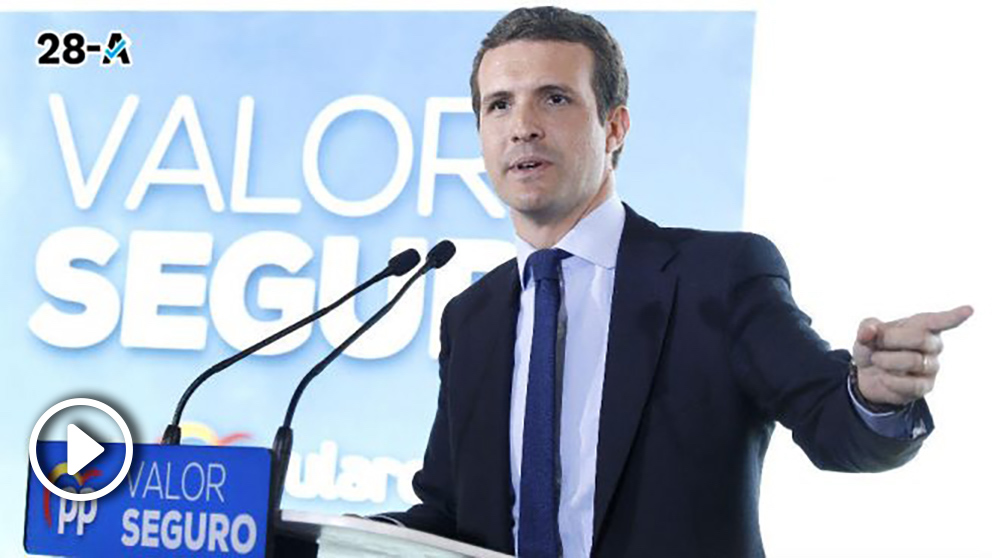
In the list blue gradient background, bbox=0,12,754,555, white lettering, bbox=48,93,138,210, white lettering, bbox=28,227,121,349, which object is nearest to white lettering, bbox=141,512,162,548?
blue gradient background, bbox=0,12,754,555

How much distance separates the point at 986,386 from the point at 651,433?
1.68 metres

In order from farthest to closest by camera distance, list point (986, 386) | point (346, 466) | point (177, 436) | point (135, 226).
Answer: point (135, 226)
point (346, 466)
point (986, 386)
point (177, 436)

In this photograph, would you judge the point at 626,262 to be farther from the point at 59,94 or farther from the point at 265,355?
the point at 59,94

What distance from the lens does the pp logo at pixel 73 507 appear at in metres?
1.57

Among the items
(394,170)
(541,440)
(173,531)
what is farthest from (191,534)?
(394,170)

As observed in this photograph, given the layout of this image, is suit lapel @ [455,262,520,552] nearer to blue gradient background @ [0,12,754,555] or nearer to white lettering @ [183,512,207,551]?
white lettering @ [183,512,207,551]

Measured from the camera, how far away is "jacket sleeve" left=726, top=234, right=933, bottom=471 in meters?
1.75

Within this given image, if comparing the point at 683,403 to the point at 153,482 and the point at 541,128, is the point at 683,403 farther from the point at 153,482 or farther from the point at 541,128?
the point at 153,482

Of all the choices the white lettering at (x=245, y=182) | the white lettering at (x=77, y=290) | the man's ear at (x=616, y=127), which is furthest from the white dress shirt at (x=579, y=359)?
the white lettering at (x=77, y=290)

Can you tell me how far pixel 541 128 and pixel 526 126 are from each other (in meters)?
0.03

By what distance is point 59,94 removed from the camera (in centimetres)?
440

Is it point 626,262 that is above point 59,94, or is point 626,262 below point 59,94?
below

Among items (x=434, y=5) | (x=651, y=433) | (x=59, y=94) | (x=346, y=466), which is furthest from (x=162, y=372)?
(x=651, y=433)

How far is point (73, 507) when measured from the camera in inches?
62.2
